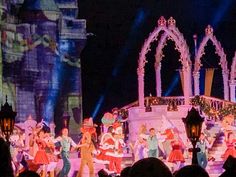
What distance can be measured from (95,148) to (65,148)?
2.72 ft

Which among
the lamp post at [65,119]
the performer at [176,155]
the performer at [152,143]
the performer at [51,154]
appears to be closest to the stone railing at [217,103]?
the performer at [176,155]

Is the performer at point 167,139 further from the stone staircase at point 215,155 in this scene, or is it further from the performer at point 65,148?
the performer at point 65,148

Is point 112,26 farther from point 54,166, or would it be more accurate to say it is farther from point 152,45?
point 54,166

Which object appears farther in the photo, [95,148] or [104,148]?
[95,148]

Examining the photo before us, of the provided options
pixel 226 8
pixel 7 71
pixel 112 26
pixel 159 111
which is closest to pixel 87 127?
pixel 159 111

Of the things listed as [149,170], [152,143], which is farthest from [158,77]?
[149,170]

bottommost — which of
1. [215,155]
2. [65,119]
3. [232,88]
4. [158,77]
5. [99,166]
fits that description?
[99,166]

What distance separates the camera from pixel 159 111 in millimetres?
18156

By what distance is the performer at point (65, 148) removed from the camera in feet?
49.2

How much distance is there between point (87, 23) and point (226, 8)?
4472 mm

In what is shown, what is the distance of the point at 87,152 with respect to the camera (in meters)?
15.2

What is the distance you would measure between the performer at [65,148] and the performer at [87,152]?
265 millimetres

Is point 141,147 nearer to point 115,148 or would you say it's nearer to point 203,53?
point 115,148

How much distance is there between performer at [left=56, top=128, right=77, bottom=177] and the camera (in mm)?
15002
